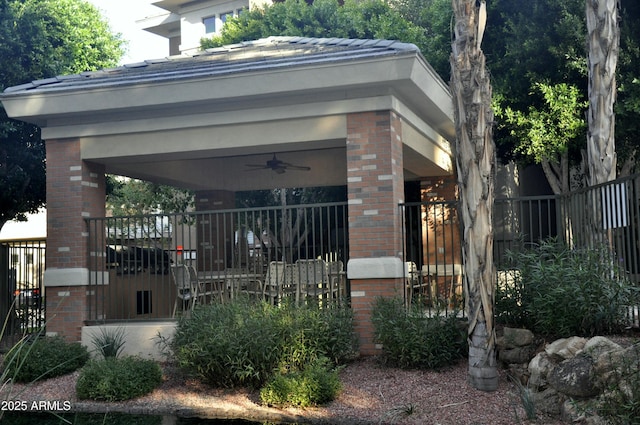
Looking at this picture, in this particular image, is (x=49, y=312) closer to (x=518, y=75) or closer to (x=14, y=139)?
(x=14, y=139)

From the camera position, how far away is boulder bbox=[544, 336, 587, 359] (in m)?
7.09

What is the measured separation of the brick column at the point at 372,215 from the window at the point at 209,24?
30.0 metres

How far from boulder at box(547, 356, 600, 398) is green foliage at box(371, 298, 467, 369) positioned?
1.99 meters

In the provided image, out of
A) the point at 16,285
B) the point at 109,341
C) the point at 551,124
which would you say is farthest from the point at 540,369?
the point at 16,285

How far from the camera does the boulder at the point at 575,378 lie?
21.3 ft

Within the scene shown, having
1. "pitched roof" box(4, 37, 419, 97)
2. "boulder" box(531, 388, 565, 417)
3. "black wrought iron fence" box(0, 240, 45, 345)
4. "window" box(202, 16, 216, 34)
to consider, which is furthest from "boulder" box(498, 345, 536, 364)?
"window" box(202, 16, 216, 34)

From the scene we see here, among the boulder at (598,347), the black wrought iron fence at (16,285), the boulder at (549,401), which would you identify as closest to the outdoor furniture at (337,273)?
the boulder at (549,401)

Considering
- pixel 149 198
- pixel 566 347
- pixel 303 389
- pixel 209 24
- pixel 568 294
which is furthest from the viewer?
pixel 209 24

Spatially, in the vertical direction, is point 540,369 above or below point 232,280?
below

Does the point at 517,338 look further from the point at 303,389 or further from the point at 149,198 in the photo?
the point at 149,198

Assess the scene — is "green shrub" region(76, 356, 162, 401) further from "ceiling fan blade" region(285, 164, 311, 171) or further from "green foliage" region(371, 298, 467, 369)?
"ceiling fan blade" region(285, 164, 311, 171)

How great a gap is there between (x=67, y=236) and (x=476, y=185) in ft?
22.1

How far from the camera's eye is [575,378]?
6.59m

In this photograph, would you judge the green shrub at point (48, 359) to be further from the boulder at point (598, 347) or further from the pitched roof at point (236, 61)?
the boulder at point (598, 347)
